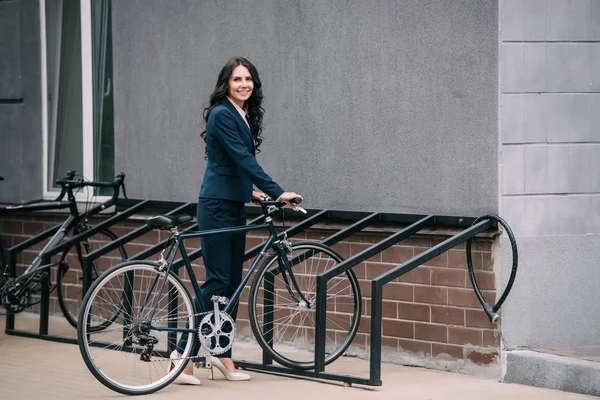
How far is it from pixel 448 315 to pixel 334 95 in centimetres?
181

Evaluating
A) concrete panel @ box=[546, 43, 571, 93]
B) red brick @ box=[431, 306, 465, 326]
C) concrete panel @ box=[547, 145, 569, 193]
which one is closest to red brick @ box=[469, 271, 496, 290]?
red brick @ box=[431, 306, 465, 326]

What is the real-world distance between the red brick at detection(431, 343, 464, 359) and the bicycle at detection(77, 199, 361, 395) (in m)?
0.60

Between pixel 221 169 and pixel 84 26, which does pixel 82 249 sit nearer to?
pixel 84 26

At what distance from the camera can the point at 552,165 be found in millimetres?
7867

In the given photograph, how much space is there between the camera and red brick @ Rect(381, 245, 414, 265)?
8.29 m

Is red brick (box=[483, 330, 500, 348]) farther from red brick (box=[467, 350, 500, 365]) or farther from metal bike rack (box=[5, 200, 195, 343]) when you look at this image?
metal bike rack (box=[5, 200, 195, 343])

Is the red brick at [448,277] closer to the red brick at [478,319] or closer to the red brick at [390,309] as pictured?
the red brick at [478,319]

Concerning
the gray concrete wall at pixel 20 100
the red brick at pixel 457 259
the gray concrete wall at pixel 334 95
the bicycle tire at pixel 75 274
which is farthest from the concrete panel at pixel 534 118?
the gray concrete wall at pixel 20 100

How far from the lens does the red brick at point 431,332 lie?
805 centimetres

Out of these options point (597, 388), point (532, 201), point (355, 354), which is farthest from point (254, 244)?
point (597, 388)

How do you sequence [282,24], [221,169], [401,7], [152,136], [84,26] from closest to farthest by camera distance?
[221,169] → [401,7] → [282,24] → [152,136] → [84,26]

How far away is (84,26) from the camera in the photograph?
10758mm

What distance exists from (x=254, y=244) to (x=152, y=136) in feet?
4.78

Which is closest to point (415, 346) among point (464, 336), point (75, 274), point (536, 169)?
point (464, 336)
